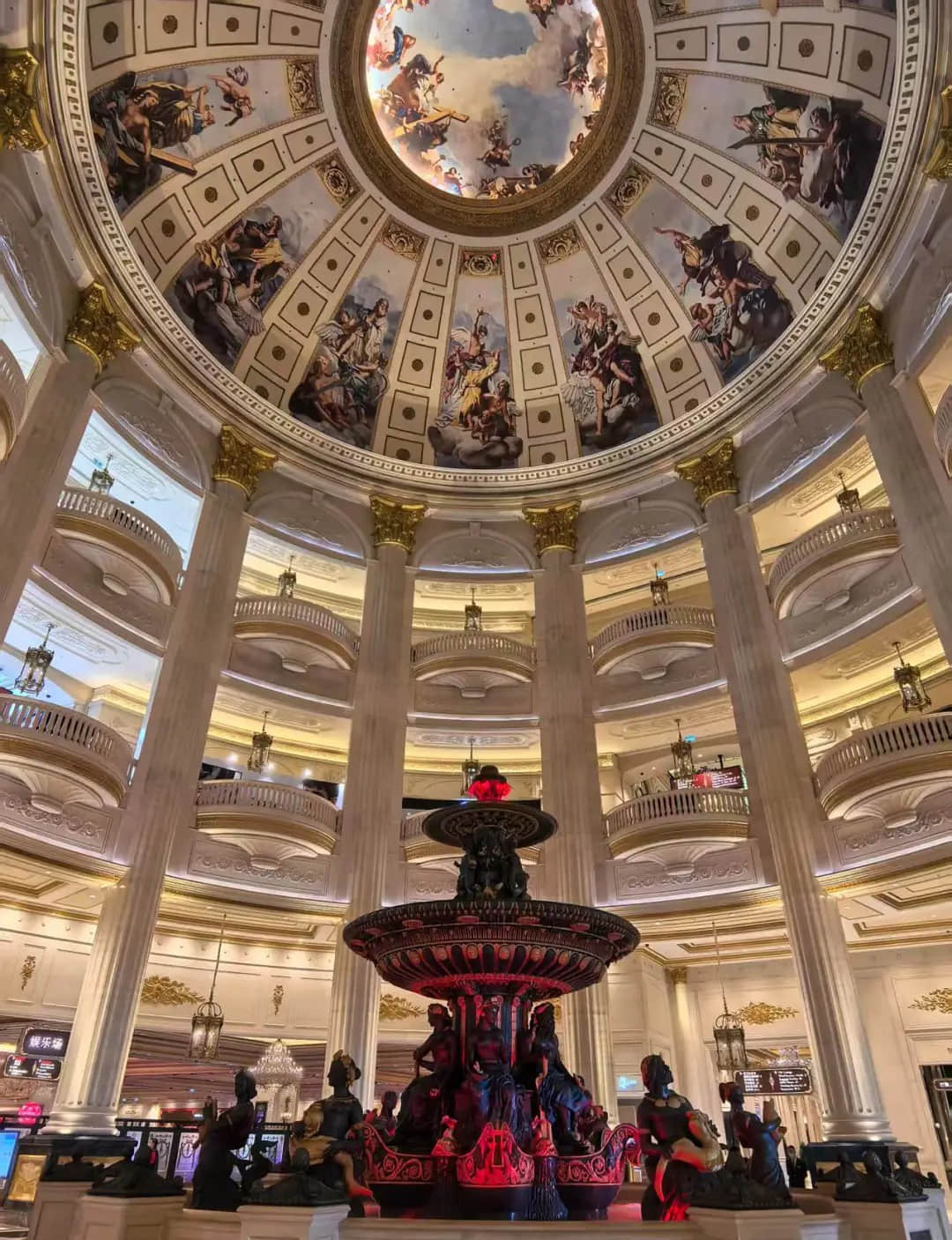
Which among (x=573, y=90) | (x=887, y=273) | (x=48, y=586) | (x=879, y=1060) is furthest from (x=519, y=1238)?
(x=573, y=90)

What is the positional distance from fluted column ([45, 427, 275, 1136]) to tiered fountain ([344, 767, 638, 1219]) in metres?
6.70

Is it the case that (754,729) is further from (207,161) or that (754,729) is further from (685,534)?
(207,161)

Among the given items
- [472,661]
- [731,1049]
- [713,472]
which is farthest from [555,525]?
[731,1049]

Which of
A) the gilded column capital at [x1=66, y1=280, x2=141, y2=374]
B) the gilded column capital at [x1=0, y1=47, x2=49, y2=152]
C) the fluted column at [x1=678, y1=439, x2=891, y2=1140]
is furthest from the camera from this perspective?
the gilded column capital at [x1=66, y1=280, x2=141, y2=374]

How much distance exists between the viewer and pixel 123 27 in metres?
16.8

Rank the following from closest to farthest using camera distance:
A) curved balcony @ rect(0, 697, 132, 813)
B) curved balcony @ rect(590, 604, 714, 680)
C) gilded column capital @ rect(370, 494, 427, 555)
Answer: curved balcony @ rect(0, 697, 132, 813) → curved balcony @ rect(590, 604, 714, 680) → gilded column capital @ rect(370, 494, 427, 555)

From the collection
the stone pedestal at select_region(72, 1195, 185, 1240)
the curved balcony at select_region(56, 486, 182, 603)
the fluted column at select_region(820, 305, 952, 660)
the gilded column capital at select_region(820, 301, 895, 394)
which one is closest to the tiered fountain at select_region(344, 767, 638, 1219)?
the stone pedestal at select_region(72, 1195, 185, 1240)

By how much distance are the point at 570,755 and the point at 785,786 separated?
478 cm

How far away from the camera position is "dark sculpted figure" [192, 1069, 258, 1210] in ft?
23.1

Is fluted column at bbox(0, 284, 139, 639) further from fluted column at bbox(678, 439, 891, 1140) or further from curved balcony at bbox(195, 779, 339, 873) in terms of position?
fluted column at bbox(678, 439, 891, 1140)

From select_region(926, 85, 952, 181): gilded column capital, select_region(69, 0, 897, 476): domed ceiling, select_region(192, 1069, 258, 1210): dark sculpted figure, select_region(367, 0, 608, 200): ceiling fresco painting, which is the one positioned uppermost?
select_region(367, 0, 608, 200): ceiling fresco painting

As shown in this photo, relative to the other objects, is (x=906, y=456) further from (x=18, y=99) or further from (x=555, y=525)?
(x=18, y=99)

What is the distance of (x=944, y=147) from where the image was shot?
14.3m

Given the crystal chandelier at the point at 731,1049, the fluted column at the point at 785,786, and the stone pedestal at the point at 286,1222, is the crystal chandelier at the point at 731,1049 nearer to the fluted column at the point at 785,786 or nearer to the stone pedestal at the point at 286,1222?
the fluted column at the point at 785,786
